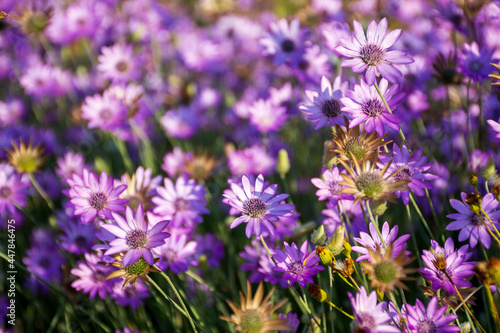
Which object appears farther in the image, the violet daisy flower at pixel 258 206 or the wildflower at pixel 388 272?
the violet daisy flower at pixel 258 206

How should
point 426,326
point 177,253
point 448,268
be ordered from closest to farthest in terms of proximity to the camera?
point 426,326 → point 448,268 → point 177,253

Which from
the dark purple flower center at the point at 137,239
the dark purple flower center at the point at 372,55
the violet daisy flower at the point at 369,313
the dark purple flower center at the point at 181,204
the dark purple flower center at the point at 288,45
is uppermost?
the dark purple flower center at the point at 288,45

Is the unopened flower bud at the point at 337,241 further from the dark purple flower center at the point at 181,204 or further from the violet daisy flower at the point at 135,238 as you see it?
the dark purple flower center at the point at 181,204

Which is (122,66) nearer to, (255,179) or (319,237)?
(255,179)

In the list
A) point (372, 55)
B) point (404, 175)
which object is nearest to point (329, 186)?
point (404, 175)

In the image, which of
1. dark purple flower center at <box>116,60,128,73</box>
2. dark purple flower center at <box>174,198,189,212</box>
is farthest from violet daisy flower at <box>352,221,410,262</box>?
dark purple flower center at <box>116,60,128,73</box>

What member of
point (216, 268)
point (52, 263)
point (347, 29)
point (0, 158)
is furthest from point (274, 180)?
point (0, 158)

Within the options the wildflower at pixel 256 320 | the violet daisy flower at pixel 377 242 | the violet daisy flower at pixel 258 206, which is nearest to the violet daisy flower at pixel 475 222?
the violet daisy flower at pixel 377 242
